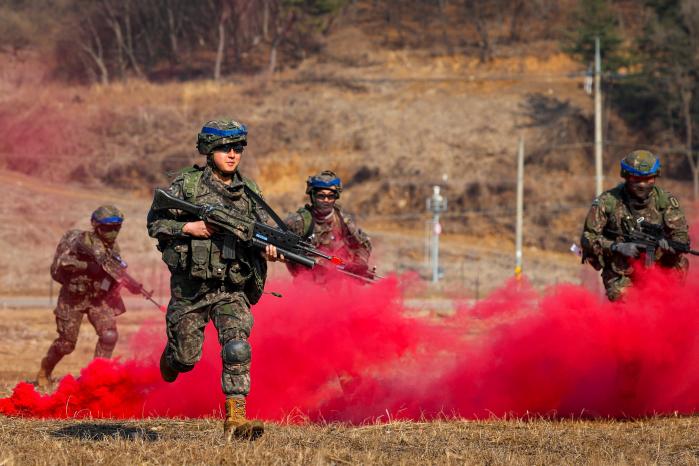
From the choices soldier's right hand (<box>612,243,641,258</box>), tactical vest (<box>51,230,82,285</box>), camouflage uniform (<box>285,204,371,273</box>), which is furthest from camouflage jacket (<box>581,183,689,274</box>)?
tactical vest (<box>51,230,82,285</box>)

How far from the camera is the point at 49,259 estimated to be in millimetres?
35250

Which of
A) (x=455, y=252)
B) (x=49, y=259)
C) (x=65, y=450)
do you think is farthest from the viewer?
(x=455, y=252)

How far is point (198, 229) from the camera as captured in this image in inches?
282

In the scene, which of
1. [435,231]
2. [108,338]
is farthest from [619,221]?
[435,231]

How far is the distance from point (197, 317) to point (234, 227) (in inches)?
27.4

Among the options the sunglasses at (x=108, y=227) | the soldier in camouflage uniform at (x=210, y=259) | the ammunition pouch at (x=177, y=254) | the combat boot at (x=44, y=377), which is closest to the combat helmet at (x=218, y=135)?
the soldier in camouflage uniform at (x=210, y=259)

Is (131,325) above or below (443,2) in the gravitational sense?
below

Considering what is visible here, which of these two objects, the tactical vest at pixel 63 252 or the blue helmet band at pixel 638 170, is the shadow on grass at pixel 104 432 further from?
the blue helmet band at pixel 638 170

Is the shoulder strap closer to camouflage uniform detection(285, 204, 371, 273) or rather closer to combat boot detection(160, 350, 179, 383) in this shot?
camouflage uniform detection(285, 204, 371, 273)

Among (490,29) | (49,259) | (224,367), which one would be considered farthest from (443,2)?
(224,367)

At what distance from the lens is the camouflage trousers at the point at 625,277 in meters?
9.74

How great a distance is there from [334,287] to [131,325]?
11540 mm

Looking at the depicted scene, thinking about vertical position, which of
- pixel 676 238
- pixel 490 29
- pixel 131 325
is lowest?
pixel 131 325

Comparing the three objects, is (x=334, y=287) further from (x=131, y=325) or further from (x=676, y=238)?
(x=131, y=325)
